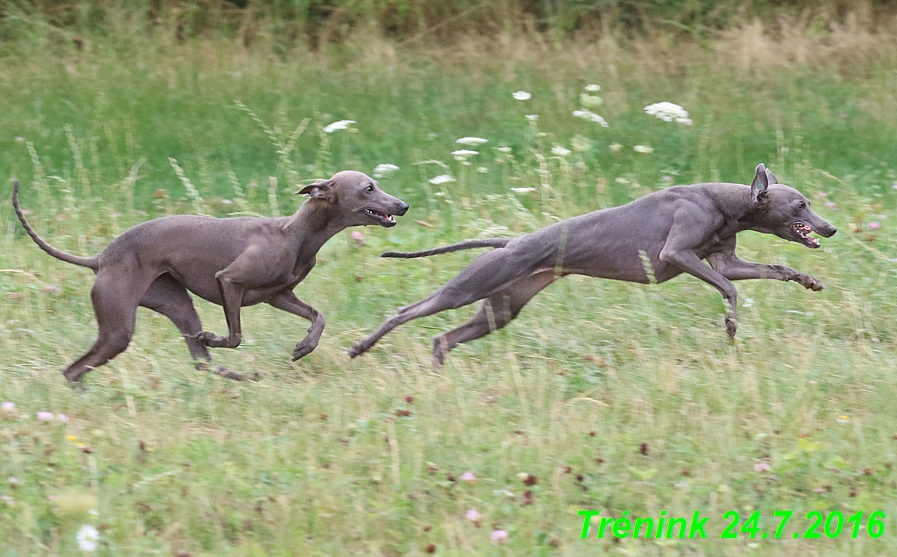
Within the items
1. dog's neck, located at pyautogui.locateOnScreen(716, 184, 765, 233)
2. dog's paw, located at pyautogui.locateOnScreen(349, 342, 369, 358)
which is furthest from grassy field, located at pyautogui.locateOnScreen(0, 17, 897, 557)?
dog's neck, located at pyautogui.locateOnScreen(716, 184, 765, 233)

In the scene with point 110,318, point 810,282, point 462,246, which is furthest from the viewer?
point 462,246

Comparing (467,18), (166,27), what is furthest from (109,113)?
(467,18)

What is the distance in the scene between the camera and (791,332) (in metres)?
7.01

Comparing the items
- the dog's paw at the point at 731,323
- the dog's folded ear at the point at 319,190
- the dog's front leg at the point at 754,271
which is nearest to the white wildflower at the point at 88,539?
the dog's folded ear at the point at 319,190

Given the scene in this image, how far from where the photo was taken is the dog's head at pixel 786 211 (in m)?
6.69

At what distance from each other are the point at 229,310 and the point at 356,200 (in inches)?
36.9

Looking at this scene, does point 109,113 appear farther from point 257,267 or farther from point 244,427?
point 244,427

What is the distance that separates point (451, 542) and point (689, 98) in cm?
896

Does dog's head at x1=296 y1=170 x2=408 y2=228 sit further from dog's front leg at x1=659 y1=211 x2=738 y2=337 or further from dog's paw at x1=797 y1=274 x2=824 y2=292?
dog's paw at x1=797 y1=274 x2=824 y2=292

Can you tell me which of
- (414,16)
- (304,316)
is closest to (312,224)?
(304,316)

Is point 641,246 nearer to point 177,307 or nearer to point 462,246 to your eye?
point 462,246

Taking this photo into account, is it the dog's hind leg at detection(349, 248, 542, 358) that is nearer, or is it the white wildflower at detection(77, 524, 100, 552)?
the white wildflower at detection(77, 524, 100, 552)

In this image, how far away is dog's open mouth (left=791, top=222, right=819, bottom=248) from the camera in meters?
6.71

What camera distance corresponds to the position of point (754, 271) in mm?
6727
